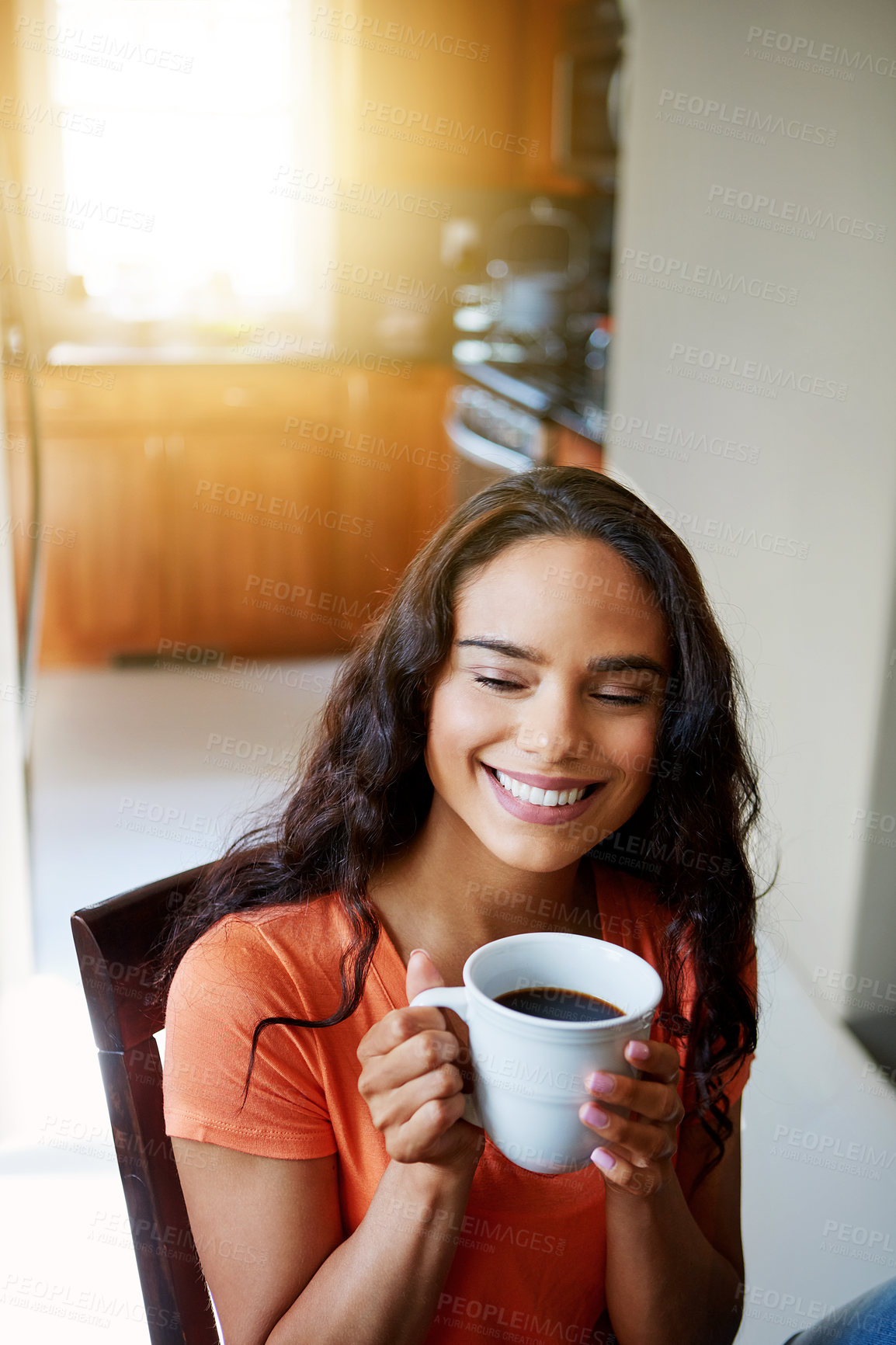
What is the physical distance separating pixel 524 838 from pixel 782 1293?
1009 mm

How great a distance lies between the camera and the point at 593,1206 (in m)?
0.84

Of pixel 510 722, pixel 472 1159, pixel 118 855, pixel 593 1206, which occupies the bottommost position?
pixel 118 855

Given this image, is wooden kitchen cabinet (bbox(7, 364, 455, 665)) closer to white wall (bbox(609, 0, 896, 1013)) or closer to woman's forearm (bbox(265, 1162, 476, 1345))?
white wall (bbox(609, 0, 896, 1013))

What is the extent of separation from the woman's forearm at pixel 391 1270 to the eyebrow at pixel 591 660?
323 mm

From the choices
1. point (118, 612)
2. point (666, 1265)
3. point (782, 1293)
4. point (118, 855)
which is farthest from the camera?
point (118, 612)

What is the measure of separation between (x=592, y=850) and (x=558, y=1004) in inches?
12.8

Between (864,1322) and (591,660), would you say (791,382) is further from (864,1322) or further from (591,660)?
(864,1322)

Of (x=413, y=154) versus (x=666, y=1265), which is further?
(x=413, y=154)

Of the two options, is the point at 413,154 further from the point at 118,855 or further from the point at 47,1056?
the point at 47,1056

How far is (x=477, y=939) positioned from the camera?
89 cm

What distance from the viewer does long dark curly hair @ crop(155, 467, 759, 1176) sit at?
0.85 m

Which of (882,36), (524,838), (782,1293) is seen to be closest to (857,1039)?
(782,1293)

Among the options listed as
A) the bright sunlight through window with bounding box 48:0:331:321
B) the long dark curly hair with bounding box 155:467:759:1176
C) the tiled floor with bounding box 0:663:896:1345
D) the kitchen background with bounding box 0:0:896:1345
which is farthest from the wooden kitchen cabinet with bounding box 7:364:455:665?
the long dark curly hair with bounding box 155:467:759:1176

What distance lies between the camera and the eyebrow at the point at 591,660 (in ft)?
2.63
